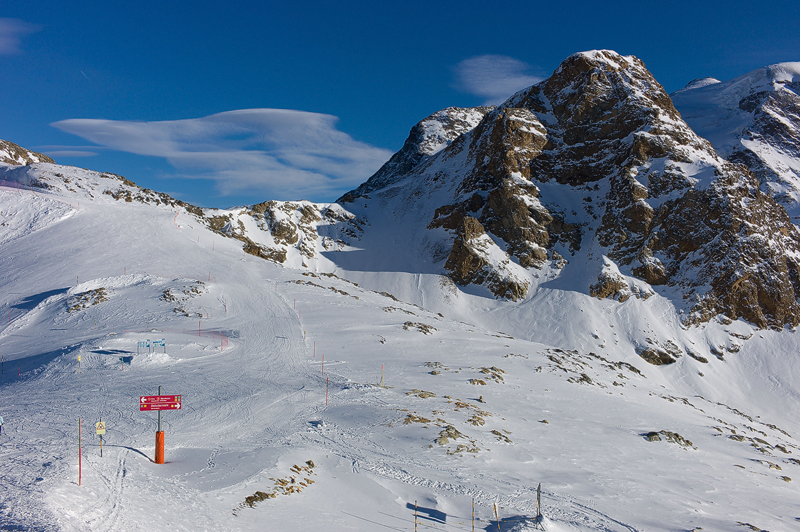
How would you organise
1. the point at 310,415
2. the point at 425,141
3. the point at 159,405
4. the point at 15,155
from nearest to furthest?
the point at 159,405 → the point at 310,415 → the point at 15,155 → the point at 425,141

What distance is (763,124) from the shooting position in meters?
93.6

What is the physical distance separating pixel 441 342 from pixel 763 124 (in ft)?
337

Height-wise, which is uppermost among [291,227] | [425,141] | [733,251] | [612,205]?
[425,141]

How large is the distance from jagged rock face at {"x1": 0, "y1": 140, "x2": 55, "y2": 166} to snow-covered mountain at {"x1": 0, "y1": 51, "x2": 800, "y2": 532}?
1817cm

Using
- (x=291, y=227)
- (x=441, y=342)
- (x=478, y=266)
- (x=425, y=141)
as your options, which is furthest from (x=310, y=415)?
(x=425, y=141)

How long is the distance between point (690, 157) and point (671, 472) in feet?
225

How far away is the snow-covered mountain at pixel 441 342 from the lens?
11828 millimetres

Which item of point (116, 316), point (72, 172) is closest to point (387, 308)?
point (116, 316)

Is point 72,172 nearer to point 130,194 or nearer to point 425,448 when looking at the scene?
point 130,194

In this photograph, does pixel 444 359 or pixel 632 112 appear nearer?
pixel 444 359

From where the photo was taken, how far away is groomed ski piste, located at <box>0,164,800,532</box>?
10664 mm

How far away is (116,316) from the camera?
3272cm

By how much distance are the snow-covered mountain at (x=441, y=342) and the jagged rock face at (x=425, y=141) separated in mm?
31385

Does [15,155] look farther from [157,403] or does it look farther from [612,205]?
[612,205]
